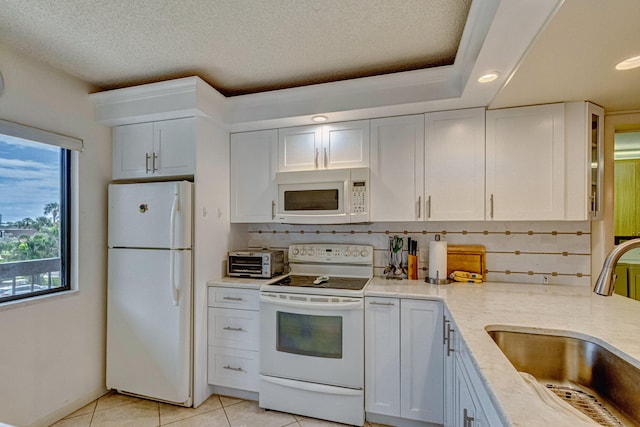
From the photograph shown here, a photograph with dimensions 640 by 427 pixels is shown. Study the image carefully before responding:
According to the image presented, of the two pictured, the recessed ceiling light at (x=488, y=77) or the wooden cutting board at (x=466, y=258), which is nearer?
the recessed ceiling light at (x=488, y=77)

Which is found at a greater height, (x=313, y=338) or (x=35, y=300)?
(x=35, y=300)

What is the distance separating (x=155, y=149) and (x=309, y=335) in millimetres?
1852

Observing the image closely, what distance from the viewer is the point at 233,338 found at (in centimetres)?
244

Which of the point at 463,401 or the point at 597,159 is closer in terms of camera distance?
the point at 463,401

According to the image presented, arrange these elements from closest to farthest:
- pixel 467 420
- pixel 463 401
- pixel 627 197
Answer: pixel 467 420, pixel 463 401, pixel 627 197

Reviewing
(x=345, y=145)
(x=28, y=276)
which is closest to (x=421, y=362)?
(x=345, y=145)

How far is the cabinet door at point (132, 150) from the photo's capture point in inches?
99.6

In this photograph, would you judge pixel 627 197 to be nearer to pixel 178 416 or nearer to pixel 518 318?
pixel 518 318

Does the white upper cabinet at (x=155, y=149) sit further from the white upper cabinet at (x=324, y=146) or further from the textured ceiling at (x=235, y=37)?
the white upper cabinet at (x=324, y=146)

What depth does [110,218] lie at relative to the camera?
98.6 inches

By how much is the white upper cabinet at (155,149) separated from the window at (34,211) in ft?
1.06

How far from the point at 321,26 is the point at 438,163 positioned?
1.23 meters

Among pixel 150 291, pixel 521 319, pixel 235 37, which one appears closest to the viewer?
pixel 521 319

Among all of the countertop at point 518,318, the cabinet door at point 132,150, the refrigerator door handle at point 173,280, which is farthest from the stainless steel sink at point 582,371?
the cabinet door at point 132,150
